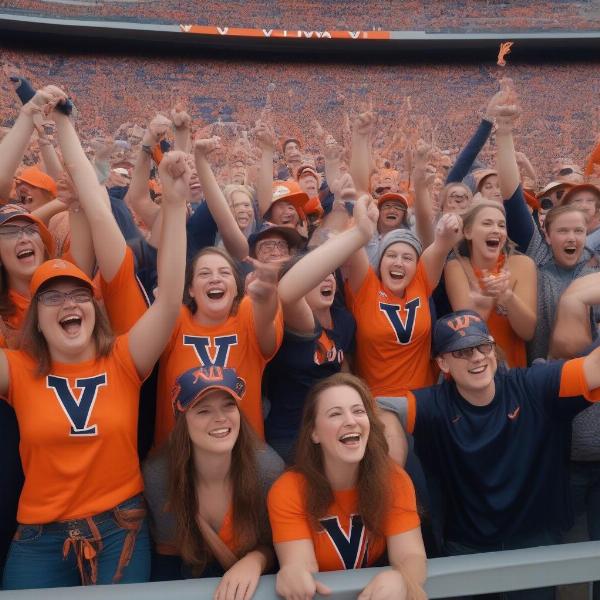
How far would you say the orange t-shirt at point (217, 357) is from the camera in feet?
7.72

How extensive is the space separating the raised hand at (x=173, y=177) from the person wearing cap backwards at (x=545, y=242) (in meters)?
1.77

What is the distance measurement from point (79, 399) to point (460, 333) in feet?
4.58

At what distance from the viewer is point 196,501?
206 cm

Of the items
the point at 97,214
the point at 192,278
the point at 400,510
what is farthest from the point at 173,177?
the point at 400,510

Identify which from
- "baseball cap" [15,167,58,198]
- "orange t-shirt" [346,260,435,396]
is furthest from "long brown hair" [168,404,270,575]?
"baseball cap" [15,167,58,198]

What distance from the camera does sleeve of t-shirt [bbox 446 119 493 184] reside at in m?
4.00

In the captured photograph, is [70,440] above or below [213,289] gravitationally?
below

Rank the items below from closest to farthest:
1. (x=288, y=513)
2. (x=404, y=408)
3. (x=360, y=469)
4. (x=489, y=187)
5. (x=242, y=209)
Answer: (x=288, y=513), (x=360, y=469), (x=404, y=408), (x=242, y=209), (x=489, y=187)

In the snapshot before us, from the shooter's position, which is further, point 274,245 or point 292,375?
point 274,245

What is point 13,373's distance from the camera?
6.69 feet

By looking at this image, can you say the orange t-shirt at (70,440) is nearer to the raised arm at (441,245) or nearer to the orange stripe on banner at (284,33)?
the raised arm at (441,245)

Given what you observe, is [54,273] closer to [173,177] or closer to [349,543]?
[173,177]

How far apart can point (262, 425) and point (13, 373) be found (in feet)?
3.13

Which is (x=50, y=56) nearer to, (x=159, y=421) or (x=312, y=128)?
(x=312, y=128)
